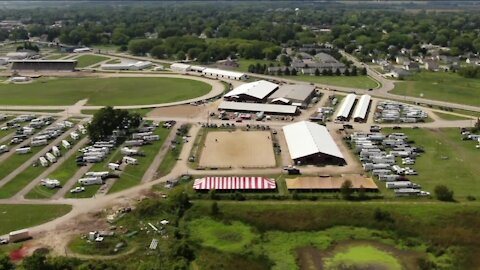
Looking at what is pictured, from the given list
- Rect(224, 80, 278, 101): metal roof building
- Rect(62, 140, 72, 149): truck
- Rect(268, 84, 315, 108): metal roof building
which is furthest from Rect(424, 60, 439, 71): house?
Rect(62, 140, 72, 149): truck

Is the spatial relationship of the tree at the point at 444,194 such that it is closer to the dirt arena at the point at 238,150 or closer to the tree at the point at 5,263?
the dirt arena at the point at 238,150

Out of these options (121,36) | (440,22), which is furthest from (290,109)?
(440,22)

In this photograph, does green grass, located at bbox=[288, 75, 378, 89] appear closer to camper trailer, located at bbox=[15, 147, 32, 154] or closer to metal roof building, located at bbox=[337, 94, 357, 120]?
metal roof building, located at bbox=[337, 94, 357, 120]

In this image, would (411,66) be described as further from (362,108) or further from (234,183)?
(234,183)

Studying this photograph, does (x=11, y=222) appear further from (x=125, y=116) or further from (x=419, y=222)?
(x=419, y=222)

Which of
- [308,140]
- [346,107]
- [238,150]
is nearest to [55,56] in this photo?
[346,107]

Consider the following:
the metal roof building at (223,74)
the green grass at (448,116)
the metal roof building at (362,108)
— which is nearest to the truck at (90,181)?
the metal roof building at (362,108)
